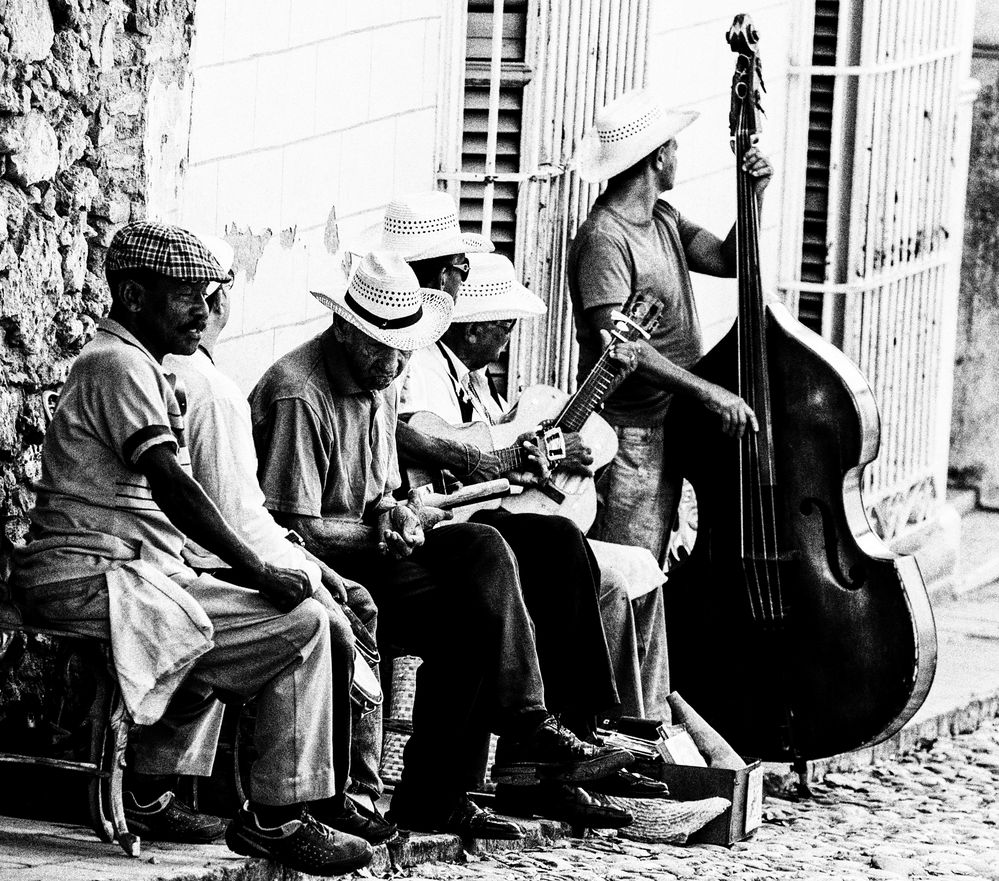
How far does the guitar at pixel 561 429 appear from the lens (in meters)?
6.50

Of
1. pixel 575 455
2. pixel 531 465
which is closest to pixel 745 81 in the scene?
pixel 575 455

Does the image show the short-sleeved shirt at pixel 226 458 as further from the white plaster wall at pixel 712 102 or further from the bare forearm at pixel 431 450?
the white plaster wall at pixel 712 102

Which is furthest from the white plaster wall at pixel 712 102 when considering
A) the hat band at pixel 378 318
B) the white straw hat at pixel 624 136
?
the hat band at pixel 378 318

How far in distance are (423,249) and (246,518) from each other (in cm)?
134

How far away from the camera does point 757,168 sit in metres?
7.00

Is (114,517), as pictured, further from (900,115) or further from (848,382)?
(900,115)

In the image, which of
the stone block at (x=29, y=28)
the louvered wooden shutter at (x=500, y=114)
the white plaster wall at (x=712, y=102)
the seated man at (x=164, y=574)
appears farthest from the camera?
the white plaster wall at (x=712, y=102)

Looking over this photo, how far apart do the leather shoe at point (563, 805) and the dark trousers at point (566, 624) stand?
22 cm

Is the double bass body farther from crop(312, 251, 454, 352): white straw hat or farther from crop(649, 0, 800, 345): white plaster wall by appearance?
crop(649, 0, 800, 345): white plaster wall

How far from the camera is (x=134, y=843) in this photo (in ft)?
16.7

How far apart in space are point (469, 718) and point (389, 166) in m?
2.32

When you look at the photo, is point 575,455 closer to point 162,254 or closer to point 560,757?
point 560,757

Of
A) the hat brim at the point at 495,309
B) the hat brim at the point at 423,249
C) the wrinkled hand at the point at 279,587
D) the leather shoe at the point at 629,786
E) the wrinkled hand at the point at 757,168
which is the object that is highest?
the wrinkled hand at the point at 757,168

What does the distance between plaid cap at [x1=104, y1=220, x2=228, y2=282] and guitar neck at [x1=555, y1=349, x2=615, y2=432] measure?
165cm
